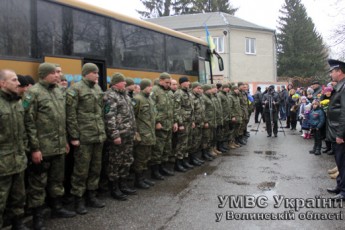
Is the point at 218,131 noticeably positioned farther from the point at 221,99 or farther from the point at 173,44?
the point at 173,44

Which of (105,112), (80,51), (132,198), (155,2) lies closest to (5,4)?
(80,51)

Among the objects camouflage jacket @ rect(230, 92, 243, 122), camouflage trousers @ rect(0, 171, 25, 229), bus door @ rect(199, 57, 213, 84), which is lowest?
camouflage trousers @ rect(0, 171, 25, 229)

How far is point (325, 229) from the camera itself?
448 centimetres

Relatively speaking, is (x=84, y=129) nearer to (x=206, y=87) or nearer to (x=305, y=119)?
(x=206, y=87)

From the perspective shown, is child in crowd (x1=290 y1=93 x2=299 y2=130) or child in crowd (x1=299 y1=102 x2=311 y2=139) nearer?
child in crowd (x1=299 y1=102 x2=311 y2=139)

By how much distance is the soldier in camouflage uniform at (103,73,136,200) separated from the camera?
5562mm

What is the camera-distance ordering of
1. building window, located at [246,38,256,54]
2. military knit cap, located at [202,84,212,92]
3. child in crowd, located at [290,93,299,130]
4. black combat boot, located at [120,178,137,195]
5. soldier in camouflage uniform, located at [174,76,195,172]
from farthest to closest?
building window, located at [246,38,256,54], child in crowd, located at [290,93,299,130], military knit cap, located at [202,84,212,92], soldier in camouflage uniform, located at [174,76,195,172], black combat boot, located at [120,178,137,195]

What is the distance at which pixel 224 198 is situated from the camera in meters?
5.81

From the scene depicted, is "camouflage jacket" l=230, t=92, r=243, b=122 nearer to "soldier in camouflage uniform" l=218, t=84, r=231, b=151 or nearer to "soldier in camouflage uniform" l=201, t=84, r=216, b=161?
"soldier in camouflage uniform" l=218, t=84, r=231, b=151

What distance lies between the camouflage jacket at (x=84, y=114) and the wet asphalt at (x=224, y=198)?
3.74 ft

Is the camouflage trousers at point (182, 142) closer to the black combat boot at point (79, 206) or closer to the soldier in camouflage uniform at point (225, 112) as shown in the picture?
the soldier in camouflage uniform at point (225, 112)

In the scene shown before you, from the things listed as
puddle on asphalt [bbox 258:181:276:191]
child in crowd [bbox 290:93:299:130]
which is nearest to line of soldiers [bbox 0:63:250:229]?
puddle on asphalt [bbox 258:181:276:191]

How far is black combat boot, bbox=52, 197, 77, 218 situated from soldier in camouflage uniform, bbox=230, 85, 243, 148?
6633mm

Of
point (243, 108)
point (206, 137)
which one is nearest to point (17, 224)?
point (206, 137)
